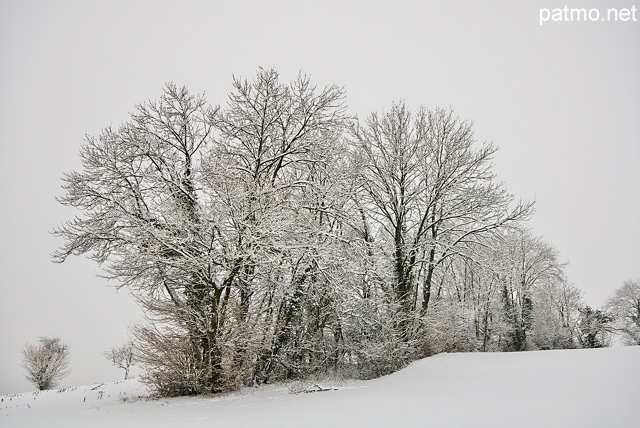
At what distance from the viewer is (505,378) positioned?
9320 millimetres

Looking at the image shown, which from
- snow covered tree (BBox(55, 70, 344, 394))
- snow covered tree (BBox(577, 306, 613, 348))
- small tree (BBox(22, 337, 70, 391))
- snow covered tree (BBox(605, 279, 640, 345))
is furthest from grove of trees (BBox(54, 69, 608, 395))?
small tree (BBox(22, 337, 70, 391))

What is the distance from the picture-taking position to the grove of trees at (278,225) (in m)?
9.00

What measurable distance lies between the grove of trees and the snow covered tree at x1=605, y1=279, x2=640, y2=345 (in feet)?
78.5

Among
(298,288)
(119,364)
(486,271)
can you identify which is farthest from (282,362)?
(119,364)

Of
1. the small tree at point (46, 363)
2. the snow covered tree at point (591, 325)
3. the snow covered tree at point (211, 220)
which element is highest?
the snow covered tree at point (211, 220)

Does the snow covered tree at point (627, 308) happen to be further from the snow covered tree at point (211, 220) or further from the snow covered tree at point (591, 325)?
the snow covered tree at point (211, 220)

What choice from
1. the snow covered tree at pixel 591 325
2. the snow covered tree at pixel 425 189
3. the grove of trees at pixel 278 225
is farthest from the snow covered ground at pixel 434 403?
the snow covered tree at pixel 591 325

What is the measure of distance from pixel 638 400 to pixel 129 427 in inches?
319

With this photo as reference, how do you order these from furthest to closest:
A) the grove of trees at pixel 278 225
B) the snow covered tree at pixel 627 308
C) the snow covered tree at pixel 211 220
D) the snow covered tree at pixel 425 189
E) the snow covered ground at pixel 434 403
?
the snow covered tree at pixel 627 308 < the snow covered tree at pixel 425 189 < the grove of trees at pixel 278 225 < the snow covered tree at pixel 211 220 < the snow covered ground at pixel 434 403

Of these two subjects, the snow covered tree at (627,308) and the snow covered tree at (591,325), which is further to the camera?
the snow covered tree at (627,308)

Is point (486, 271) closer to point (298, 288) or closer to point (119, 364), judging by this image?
point (298, 288)

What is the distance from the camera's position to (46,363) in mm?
32781

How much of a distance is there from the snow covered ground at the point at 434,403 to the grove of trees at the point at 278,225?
1.37m

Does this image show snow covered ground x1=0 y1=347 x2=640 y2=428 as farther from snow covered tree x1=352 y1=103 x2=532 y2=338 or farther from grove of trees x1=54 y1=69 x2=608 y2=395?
snow covered tree x1=352 y1=103 x2=532 y2=338
